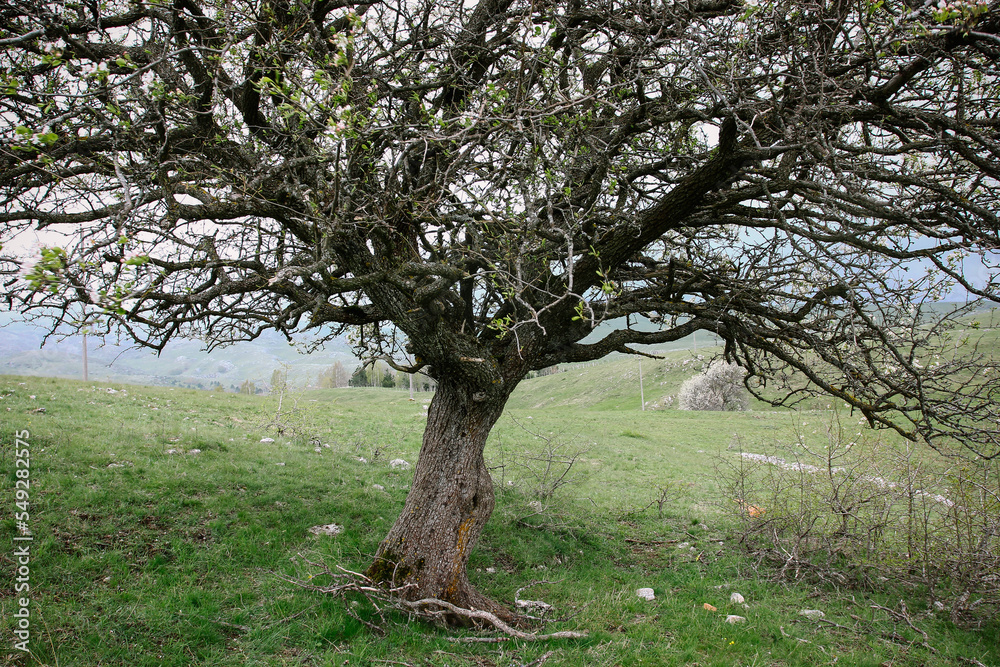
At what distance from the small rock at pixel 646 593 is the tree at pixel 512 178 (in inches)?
94.9

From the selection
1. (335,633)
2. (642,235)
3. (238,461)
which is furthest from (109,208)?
(238,461)

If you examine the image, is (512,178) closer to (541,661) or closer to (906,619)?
(541,661)

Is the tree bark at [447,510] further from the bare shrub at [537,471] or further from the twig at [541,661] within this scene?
the bare shrub at [537,471]

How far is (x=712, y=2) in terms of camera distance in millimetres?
5719

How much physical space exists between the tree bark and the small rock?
2.07m

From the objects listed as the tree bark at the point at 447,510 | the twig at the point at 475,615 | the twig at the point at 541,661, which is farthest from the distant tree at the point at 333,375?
the twig at the point at 541,661

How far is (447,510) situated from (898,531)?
7.05m

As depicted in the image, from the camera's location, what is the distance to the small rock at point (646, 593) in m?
6.76

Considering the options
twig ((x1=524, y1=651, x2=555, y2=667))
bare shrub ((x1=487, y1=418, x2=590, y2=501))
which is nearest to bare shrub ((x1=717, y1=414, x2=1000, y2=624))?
bare shrub ((x1=487, y1=418, x2=590, y2=501))

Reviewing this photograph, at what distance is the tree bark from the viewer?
5.84m

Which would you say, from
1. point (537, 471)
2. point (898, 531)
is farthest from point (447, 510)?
point (898, 531)

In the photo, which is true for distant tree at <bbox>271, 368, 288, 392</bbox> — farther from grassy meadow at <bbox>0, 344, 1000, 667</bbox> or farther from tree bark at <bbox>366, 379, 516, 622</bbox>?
tree bark at <bbox>366, 379, 516, 622</bbox>

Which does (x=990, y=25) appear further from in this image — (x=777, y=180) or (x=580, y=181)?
(x=580, y=181)

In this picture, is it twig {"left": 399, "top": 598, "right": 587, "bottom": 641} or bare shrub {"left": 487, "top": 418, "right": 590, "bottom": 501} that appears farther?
bare shrub {"left": 487, "top": 418, "right": 590, "bottom": 501}
